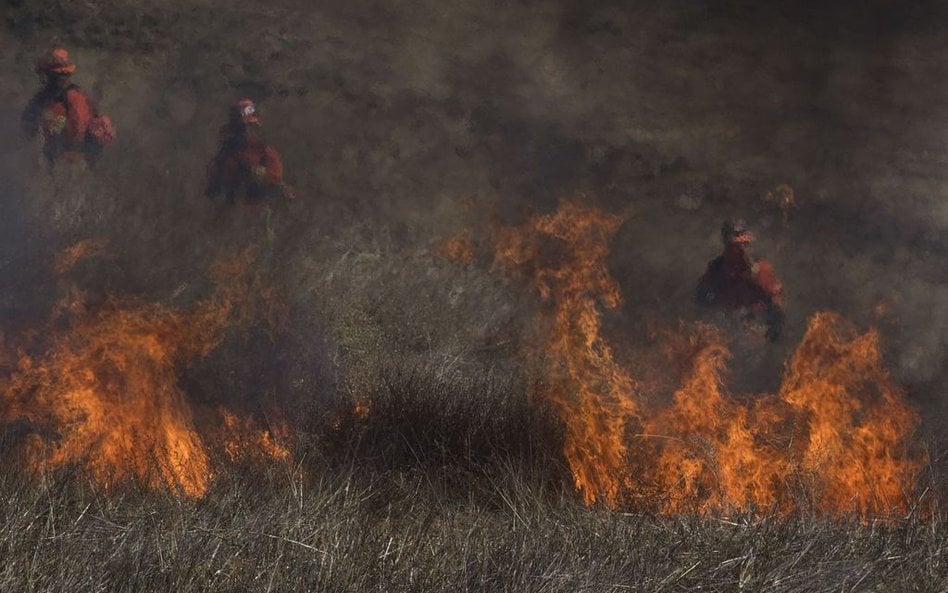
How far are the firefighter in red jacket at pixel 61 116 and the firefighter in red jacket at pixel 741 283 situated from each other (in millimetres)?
4008

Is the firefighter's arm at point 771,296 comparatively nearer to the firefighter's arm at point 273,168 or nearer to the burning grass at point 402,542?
the burning grass at point 402,542

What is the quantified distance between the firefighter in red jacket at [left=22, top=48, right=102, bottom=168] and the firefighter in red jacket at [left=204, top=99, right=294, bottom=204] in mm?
801

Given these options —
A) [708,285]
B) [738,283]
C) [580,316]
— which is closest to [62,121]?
[580,316]

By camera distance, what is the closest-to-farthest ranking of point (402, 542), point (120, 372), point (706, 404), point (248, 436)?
point (402, 542) → point (248, 436) → point (120, 372) → point (706, 404)

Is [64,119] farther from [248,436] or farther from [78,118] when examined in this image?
[248,436]

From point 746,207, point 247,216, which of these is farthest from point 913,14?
point 247,216

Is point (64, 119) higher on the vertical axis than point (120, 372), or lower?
higher

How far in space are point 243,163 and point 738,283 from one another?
324cm

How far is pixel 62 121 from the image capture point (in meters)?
7.59

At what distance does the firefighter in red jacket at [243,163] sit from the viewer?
7562mm

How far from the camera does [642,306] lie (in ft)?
24.6

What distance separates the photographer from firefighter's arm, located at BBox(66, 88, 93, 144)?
7586mm

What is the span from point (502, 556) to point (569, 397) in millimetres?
3015

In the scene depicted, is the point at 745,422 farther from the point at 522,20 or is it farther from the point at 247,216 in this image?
the point at 247,216
